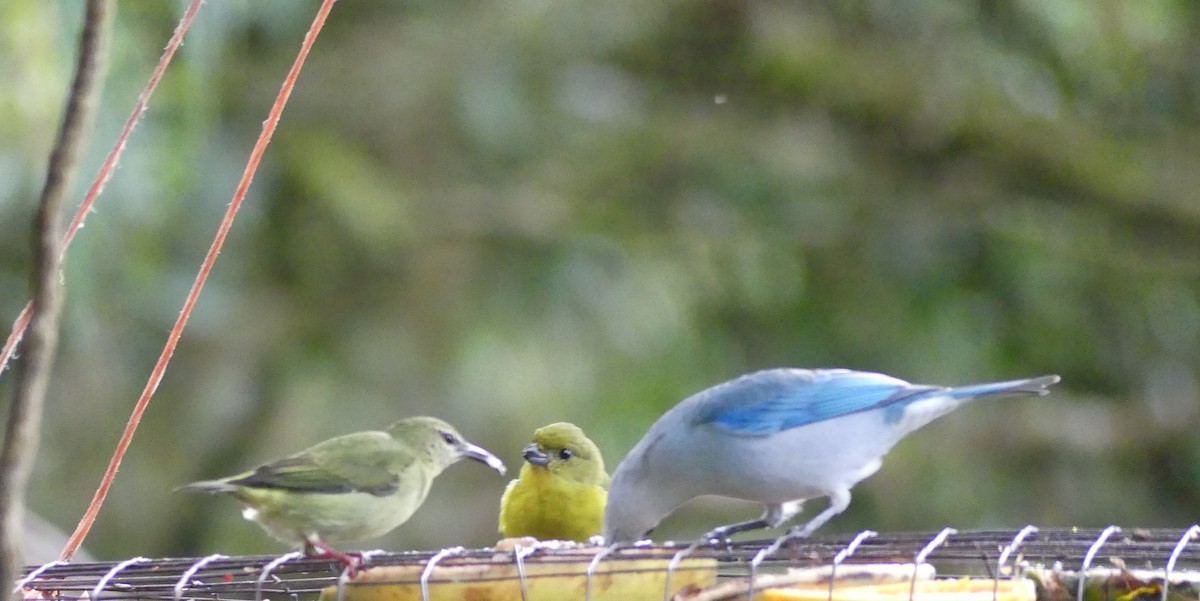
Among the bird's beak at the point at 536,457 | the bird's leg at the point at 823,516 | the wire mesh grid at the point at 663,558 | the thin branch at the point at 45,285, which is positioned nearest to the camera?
the thin branch at the point at 45,285

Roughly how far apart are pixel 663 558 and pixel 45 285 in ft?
5.60

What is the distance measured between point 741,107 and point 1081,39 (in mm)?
2148

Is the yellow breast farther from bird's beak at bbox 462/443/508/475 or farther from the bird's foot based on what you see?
the bird's foot

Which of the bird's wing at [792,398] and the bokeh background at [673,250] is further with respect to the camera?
A: the bokeh background at [673,250]

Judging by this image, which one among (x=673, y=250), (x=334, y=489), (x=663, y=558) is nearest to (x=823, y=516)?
(x=663, y=558)

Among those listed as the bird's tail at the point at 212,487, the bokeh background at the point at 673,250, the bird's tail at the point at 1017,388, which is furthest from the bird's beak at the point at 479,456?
the bokeh background at the point at 673,250

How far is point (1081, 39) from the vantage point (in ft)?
27.2

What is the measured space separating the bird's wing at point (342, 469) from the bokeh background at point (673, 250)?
4513mm

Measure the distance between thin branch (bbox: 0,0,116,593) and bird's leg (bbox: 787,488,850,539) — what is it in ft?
6.18

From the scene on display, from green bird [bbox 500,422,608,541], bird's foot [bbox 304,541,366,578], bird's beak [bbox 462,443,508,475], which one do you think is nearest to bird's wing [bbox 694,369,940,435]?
green bird [bbox 500,422,608,541]

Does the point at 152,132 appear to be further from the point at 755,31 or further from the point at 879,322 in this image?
the point at 879,322

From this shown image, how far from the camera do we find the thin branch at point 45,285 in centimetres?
102

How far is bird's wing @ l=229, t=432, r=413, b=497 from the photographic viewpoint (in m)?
3.44

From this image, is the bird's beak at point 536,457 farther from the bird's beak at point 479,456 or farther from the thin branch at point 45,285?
the thin branch at point 45,285
